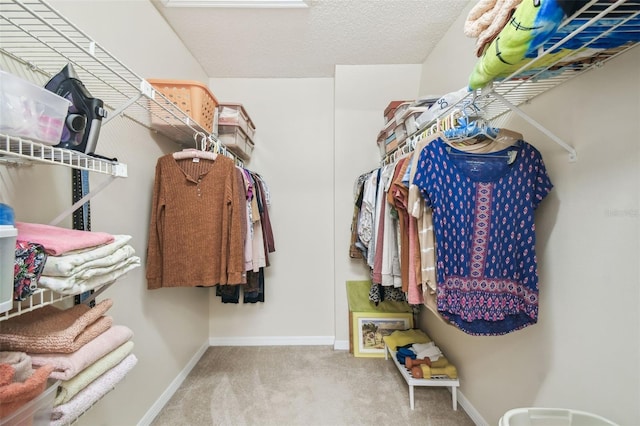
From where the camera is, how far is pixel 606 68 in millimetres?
874

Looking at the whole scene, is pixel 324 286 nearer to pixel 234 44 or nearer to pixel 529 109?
pixel 529 109

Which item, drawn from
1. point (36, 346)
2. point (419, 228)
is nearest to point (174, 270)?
point (36, 346)

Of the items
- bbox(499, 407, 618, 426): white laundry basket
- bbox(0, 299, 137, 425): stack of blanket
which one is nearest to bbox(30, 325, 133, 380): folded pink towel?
bbox(0, 299, 137, 425): stack of blanket

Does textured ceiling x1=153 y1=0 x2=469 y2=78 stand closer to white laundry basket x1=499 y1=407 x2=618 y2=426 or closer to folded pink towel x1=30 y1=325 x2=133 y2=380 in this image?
folded pink towel x1=30 y1=325 x2=133 y2=380

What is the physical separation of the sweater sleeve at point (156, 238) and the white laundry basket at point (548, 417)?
1671mm

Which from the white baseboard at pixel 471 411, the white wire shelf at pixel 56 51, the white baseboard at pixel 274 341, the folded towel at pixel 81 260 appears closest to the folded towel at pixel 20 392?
the folded towel at pixel 81 260

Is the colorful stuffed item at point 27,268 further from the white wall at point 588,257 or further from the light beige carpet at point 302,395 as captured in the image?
the white wall at point 588,257

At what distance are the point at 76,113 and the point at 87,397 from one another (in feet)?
2.55

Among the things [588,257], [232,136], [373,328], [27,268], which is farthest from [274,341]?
[588,257]

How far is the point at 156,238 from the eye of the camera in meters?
1.51

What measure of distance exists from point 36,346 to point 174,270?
0.83m

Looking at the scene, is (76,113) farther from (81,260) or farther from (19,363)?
(19,363)

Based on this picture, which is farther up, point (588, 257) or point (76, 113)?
point (76, 113)

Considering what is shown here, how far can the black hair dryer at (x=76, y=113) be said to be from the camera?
27.6 inches
